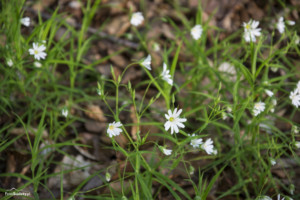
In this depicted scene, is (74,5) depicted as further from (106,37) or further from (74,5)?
(106,37)

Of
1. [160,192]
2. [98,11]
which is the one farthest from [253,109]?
[98,11]

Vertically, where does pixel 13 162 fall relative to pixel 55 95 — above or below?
below

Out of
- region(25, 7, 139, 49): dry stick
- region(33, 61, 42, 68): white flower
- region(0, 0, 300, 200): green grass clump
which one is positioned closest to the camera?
region(0, 0, 300, 200): green grass clump

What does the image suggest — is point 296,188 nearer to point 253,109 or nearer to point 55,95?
point 253,109

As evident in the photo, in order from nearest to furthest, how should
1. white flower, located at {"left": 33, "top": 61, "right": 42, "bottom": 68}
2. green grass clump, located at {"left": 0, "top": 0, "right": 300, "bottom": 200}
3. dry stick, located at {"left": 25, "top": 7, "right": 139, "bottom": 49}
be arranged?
green grass clump, located at {"left": 0, "top": 0, "right": 300, "bottom": 200}, white flower, located at {"left": 33, "top": 61, "right": 42, "bottom": 68}, dry stick, located at {"left": 25, "top": 7, "right": 139, "bottom": 49}

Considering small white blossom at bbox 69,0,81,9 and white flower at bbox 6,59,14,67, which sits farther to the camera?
small white blossom at bbox 69,0,81,9

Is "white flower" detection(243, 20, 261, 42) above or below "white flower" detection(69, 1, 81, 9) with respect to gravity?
above

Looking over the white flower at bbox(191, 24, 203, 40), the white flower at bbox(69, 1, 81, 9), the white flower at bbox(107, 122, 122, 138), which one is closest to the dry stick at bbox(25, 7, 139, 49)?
the white flower at bbox(69, 1, 81, 9)

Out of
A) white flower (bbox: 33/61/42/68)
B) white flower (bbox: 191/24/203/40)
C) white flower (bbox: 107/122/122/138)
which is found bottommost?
white flower (bbox: 33/61/42/68)

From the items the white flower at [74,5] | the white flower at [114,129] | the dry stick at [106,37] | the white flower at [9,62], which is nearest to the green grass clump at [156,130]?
the white flower at [9,62]

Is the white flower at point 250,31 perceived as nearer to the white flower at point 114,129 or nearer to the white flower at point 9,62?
the white flower at point 114,129

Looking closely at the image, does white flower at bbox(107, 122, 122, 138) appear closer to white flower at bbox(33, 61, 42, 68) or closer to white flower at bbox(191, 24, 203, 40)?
white flower at bbox(33, 61, 42, 68)
